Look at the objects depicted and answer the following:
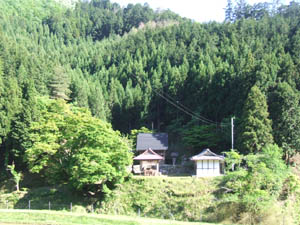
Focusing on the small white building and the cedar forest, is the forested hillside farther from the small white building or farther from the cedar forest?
the small white building

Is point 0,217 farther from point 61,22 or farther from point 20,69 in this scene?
point 61,22

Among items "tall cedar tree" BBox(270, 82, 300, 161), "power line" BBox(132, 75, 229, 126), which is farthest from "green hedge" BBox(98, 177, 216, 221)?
"power line" BBox(132, 75, 229, 126)

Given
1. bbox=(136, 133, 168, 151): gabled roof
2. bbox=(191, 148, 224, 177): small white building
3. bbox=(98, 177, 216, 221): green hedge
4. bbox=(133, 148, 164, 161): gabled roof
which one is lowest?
bbox=(98, 177, 216, 221): green hedge

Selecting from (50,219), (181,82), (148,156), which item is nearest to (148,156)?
(148,156)

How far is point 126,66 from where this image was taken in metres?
55.6

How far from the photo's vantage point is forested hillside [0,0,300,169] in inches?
1166

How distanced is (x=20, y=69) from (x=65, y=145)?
15116mm

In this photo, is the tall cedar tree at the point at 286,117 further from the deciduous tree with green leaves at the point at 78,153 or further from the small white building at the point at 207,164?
the deciduous tree with green leaves at the point at 78,153

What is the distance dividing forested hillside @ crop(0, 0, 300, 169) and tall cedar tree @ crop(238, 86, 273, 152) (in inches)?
3.4

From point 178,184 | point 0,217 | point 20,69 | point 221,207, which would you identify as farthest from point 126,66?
point 0,217

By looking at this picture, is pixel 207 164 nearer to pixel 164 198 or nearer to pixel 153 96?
pixel 164 198

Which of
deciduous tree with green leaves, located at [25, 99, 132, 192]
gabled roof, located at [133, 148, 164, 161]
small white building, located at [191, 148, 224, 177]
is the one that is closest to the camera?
deciduous tree with green leaves, located at [25, 99, 132, 192]

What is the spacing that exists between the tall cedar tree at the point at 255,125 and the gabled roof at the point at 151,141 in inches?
353

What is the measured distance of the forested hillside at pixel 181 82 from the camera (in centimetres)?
2962
